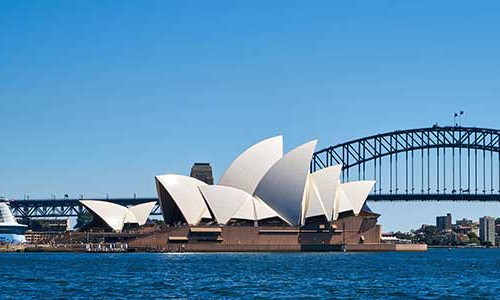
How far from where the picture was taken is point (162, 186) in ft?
353

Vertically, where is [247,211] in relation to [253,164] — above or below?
below

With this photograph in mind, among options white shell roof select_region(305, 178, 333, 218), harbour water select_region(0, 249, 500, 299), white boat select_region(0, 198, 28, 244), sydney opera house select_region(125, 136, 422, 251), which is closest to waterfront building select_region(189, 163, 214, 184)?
white boat select_region(0, 198, 28, 244)

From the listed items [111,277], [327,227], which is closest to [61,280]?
[111,277]

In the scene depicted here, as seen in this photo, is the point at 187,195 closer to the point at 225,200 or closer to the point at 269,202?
the point at 225,200

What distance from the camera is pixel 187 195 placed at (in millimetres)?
108562

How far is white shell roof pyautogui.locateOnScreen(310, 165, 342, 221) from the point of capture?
106 metres

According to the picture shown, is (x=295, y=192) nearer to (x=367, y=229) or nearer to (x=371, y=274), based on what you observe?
(x=367, y=229)

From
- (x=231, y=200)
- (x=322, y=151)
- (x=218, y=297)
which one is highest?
(x=322, y=151)

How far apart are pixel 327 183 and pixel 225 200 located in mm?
10928

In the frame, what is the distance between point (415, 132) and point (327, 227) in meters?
29.6

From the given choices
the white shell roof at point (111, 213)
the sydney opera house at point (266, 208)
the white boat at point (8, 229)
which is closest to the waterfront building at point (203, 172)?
the white shell roof at point (111, 213)

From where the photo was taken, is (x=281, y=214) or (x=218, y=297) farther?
(x=281, y=214)

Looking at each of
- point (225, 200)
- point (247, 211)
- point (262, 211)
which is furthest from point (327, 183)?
point (225, 200)

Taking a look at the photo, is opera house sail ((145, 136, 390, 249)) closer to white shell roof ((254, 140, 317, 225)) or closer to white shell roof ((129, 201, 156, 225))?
white shell roof ((254, 140, 317, 225))
